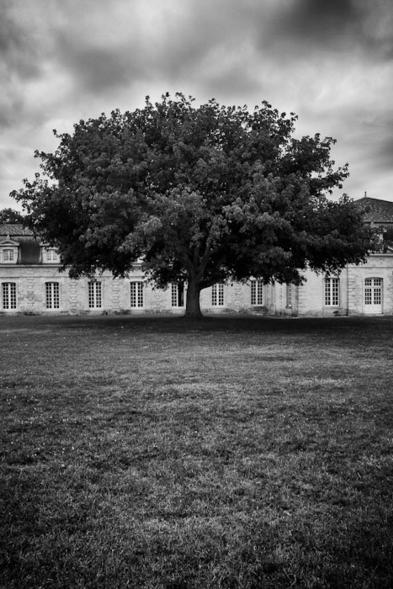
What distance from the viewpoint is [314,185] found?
70.6 feet

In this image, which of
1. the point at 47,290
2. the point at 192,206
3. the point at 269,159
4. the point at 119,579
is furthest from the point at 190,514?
the point at 47,290

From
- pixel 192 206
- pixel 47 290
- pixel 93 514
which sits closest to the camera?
pixel 93 514

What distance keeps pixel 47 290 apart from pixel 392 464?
38.7 metres

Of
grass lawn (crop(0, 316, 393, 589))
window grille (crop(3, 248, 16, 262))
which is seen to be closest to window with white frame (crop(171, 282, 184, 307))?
window grille (crop(3, 248, 16, 262))

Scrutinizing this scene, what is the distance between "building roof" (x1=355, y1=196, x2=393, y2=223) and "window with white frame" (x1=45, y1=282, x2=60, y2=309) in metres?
27.5

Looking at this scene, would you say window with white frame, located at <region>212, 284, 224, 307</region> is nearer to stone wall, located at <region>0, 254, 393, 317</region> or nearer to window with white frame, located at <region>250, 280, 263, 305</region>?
stone wall, located at <region>0, 254, 393, 317</region>

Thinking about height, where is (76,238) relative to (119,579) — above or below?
above

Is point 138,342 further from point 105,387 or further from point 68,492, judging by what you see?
point 68,492

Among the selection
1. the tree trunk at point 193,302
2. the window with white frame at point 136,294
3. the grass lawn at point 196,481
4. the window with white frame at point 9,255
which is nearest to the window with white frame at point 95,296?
the window with white frame at point 136,294

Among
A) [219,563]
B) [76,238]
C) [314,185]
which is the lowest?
[219,563]

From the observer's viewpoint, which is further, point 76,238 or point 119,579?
point 76,238

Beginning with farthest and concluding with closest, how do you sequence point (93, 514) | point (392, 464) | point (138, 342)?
point (138, 342)
point (392, 464)
point (93, 514)

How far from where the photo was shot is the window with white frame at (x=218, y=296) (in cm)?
4116

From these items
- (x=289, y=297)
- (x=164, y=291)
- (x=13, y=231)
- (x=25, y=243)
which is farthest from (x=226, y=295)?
(x=13, y=231)
